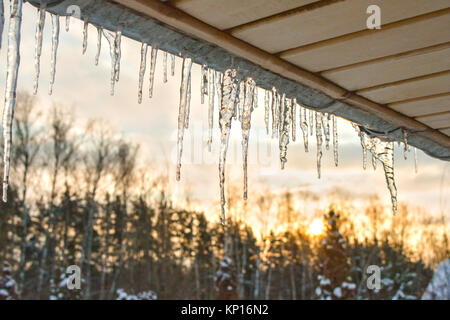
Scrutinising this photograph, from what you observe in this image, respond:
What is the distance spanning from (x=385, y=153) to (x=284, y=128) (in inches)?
31.2

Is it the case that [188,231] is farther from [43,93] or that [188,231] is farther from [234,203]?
[43,93]

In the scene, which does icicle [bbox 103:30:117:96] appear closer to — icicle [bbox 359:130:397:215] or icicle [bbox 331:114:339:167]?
icicle [bbox 331:114:339:167]

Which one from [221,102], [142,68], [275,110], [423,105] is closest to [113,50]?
[142,68]

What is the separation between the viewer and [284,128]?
228 centimetres

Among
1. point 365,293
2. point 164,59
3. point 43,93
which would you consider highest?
point 43,93

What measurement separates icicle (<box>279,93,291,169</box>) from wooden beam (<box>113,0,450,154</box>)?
0.25 metres

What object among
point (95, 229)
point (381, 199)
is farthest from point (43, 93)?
point (381, 199)

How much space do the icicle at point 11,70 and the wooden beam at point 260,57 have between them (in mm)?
291

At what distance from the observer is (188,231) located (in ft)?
77.3

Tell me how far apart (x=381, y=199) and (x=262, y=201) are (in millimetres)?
6775

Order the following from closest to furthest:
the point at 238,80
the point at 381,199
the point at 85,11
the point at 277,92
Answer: the point at 85,11 → the point at 238,80 → the point at 277,92 → the point at 381,199

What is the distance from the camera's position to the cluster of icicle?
139 cm

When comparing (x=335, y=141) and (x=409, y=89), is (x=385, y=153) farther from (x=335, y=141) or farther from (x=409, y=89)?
(x=409, y=89)
